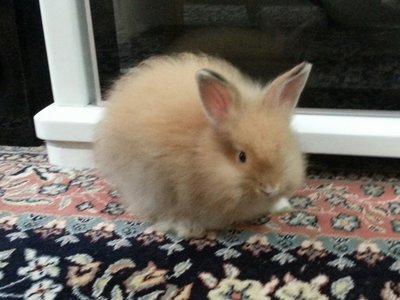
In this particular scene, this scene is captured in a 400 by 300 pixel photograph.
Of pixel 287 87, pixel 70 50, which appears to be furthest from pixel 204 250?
pixel 70 50

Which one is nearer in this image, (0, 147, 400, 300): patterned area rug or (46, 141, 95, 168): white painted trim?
(0, 147, 400, 300): patterned area rug

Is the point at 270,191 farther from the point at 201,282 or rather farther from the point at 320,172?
the point at 320,172

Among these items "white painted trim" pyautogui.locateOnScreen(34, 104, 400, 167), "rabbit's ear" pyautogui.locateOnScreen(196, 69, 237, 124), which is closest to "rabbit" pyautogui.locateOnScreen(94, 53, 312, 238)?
"rabbit's ear" pyautogui.locateOnScreen(196, 69, 237, 124)

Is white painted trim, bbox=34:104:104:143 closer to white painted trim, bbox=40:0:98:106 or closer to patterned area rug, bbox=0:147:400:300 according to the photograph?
white painted trim, bbox=40:0:98:106

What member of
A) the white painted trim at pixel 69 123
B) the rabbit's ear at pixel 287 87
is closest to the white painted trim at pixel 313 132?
the white painted trim at pixel 69 123

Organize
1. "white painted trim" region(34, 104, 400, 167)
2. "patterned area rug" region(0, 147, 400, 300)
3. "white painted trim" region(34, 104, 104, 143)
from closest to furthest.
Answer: "patterned area rug" region(0, 147, 400, 300), "white painted trim" region(34, 104, 400, 167), "white painted trim" region(34, 104, 104, 143)

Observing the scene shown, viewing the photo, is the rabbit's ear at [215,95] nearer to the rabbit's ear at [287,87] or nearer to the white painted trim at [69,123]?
the rabbit's ear at [287,87]
